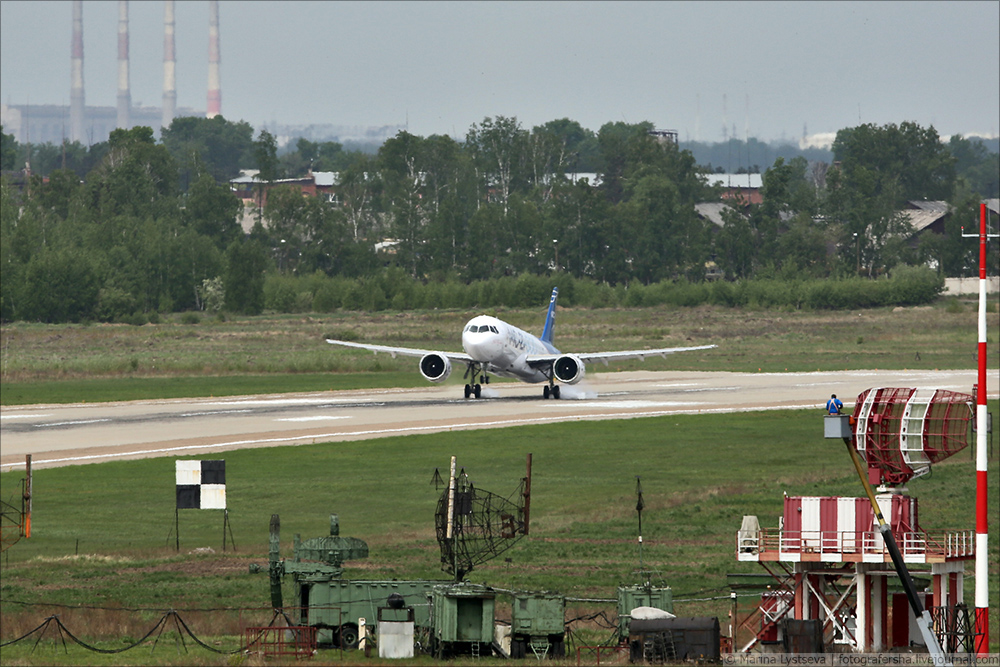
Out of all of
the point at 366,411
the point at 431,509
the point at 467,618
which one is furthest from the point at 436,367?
the point at 467,618

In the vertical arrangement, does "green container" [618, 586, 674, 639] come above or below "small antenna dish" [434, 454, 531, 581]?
below

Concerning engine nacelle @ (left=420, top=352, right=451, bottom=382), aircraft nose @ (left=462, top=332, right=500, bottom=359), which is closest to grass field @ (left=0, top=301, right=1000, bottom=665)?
aircraft nose @ (left=462, top=332, right=500, bottom=359)

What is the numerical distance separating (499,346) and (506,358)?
7.92 feet

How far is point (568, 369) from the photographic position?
100625 millimetres

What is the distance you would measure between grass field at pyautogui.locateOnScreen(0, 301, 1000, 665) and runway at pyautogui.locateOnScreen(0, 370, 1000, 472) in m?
4.16

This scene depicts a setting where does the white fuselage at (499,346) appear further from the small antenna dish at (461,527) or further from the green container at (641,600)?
the green container at (641,600)

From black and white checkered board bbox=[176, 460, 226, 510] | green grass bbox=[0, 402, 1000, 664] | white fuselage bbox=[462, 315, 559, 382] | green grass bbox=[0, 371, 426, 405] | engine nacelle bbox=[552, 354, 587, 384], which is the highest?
white fuselage bbox=[462, 315, 559, 382]

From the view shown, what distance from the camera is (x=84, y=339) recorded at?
165 meters

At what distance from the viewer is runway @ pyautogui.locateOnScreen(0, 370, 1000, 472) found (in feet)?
253

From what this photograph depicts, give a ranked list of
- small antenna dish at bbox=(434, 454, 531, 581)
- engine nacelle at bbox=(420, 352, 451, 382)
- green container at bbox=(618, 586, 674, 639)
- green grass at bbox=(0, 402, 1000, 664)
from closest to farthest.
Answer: small antenna dish at bbox=(434, 454, 531, 581), green container at bbox=(618, 586, 674, 639), green grass at bbox=(0, 402, 1000, 664), engine nacelle at bbox=(420, 352, 451, 382)

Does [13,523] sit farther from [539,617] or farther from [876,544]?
[876,544]

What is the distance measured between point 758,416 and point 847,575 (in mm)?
58253

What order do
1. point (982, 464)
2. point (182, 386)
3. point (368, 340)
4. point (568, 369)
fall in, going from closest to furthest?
1. point (982, 464)
2. point (568, 369)
3. point (182, 386)
4. point (368, 340)

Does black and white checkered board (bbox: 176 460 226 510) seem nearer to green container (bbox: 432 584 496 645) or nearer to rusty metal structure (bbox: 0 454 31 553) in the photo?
rusty metal structure (bbox: 0 454 31 553)
